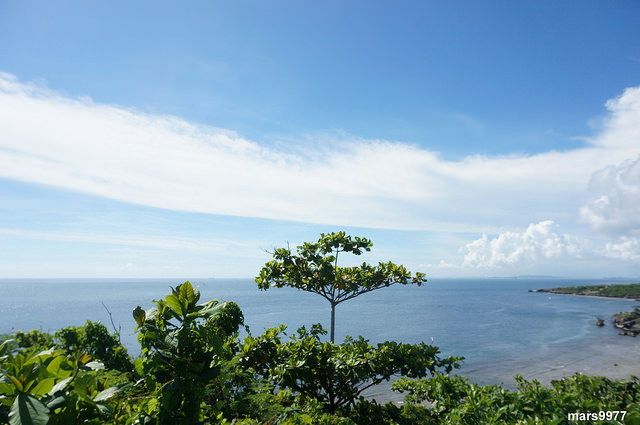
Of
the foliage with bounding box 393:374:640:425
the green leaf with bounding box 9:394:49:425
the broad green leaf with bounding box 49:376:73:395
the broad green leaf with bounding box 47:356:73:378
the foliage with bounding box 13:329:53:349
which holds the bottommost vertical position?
the foliage with bounding box 13:329:53:349

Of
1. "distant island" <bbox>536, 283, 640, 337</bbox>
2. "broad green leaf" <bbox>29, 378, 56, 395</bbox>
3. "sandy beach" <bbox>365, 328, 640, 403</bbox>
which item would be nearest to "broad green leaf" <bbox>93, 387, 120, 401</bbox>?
"broad green leaf" <bbox>29, 378, 56, 395</bbox>

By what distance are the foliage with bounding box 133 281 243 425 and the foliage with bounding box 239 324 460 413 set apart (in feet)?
16.2

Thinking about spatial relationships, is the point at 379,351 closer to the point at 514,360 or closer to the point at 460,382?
the point at 460,382

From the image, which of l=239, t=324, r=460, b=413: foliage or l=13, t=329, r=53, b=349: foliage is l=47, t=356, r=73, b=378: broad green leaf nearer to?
l=239, t=324, r=460, b=413: foliage

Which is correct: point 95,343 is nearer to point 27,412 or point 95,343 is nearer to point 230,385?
point 230,385

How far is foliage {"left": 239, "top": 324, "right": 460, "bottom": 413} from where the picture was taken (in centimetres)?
696

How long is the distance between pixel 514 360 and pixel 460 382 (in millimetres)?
40910

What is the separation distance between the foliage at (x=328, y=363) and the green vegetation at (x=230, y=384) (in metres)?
0.02

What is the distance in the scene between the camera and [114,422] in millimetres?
2285

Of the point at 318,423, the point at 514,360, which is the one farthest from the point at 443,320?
the point at 318,423

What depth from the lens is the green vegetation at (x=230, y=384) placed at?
77.6 inches

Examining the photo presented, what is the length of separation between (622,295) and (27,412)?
16156 cm

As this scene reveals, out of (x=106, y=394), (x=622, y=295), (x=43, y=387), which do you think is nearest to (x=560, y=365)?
(x=106, y=394)

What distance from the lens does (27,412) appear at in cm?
162
